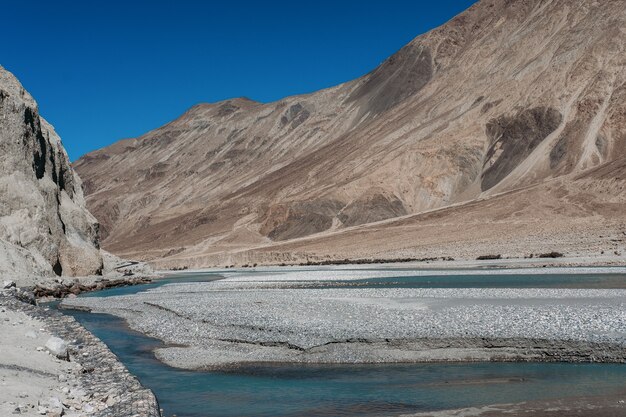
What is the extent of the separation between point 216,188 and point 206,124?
44.3m

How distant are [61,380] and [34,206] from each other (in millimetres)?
30181

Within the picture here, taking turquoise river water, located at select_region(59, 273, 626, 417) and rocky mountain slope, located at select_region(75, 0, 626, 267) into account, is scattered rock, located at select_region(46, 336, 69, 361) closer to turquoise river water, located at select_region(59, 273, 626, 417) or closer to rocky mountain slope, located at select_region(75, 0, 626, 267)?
turquoise river water, located at select_region(59, 273, 626, 417)

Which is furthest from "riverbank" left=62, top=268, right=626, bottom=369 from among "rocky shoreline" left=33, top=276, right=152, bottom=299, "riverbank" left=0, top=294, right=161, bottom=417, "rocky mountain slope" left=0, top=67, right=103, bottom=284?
"rocky mountain slope" left=0, top=67, right=103, bottom=284

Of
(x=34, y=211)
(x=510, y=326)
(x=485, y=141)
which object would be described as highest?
(x=485, y=141)

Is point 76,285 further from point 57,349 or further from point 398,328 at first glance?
point 398,328

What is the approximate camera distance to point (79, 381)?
470 inches

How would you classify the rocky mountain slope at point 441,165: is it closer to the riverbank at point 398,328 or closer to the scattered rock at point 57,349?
the riverbank at point 398,328

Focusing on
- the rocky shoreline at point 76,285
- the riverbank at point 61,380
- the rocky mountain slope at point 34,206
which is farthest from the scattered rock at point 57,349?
the rocky mountain slope at point 34,206

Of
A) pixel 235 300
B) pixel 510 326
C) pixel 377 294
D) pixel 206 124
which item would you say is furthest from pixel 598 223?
pixel 206 124

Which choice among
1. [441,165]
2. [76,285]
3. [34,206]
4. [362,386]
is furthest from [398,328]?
[441,165]

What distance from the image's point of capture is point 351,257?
66.4 metres

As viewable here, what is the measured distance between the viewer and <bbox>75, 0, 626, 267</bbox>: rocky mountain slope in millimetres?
67438

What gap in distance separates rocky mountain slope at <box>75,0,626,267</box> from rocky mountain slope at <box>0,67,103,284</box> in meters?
29.2

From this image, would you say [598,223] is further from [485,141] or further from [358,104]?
[358,104]
